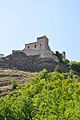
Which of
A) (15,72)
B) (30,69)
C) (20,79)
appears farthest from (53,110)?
(30,69)

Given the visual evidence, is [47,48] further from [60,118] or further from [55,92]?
[60,118]

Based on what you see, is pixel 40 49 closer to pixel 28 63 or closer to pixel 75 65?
pixel 28 63

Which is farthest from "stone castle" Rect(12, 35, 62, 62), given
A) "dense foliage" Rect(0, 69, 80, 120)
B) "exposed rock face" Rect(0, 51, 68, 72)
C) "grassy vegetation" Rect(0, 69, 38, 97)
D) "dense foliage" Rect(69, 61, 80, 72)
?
"dense foliage" Rect(0, 69, 80, 120)

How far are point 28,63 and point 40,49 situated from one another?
272 inches

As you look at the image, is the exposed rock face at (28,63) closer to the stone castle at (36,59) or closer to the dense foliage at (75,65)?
the stone castle at (36,59)

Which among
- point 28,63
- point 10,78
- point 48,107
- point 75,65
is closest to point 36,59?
point 28,63

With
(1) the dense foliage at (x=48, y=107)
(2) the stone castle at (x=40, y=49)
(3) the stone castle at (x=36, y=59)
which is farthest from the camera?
(2) the stone castle at (x=40, y=49)

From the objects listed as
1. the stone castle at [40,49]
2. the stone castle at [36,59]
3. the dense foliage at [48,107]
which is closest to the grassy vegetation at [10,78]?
the stone castle at [36,59]

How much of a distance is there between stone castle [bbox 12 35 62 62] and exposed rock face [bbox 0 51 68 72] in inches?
108

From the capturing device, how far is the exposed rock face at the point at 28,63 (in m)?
100

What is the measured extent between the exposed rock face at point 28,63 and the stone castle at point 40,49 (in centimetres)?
275

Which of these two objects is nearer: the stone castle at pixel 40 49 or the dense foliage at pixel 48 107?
the dense foliage at pixel 48 107

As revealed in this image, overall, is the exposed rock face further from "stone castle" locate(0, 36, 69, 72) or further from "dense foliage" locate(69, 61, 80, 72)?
"dense foliage" locate(69, 61, 80, 72)

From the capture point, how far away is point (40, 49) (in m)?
108
